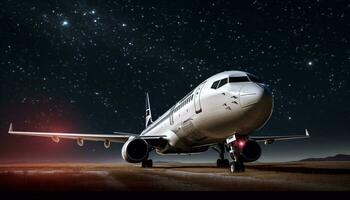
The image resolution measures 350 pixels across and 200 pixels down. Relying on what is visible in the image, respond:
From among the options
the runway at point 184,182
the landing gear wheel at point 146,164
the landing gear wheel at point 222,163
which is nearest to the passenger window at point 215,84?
the runway at point 184,182

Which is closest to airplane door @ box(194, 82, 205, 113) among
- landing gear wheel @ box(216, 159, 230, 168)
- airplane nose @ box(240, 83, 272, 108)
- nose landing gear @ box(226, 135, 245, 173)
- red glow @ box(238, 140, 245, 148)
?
nose landing gear @ box(226, 135, 245, 173)

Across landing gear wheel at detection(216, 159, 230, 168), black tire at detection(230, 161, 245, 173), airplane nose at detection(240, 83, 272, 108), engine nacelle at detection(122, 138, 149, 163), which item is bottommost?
landing gear wheel at detection(216, 159, 230, 168)

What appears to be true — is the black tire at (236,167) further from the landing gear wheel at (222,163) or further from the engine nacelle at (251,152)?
the landing gear wheel at (222,163)

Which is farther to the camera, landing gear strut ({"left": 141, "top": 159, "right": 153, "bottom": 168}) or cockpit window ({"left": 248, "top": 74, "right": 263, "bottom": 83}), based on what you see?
landing gear strut ({"left": 141, "top": 159, "right": 153, "bottom": 168})

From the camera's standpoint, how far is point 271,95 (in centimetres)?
1224

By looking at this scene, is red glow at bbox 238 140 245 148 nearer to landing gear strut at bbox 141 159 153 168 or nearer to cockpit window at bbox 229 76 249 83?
cockpit window at bbox 229 76 249 83

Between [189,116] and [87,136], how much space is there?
12.5m

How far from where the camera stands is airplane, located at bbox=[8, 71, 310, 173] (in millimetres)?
12242

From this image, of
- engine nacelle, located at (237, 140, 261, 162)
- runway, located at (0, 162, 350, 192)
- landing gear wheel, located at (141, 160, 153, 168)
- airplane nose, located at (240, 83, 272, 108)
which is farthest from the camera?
landing gear wheel, located at (141, 160, 153, 168)

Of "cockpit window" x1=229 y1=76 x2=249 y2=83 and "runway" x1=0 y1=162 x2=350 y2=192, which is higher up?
"cockpit window" x1=229 y1=76 x2=249 y2=83

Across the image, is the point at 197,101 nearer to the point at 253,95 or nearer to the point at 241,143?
the point at 241,143

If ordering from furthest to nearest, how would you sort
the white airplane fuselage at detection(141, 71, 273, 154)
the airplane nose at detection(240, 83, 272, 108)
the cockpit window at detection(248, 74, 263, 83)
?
the cockpit window at detection(248, 74, 263, 83) < the white airplane fuselage at detection(141, 71, 273, 154) < the airplane nose at detection(240, 83, 272, 108)

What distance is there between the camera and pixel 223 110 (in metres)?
→ 13.4

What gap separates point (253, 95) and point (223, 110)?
181cm
